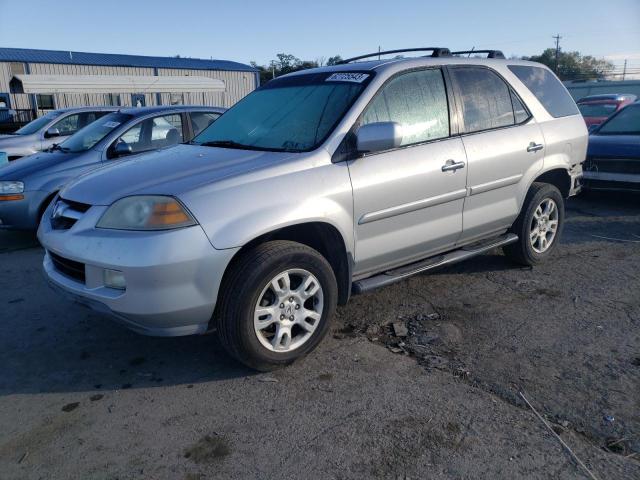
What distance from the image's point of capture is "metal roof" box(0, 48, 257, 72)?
30494mm

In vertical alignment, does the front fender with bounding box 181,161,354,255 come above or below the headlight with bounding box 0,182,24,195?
above

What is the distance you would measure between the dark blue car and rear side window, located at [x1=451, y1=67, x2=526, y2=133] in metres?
3.73

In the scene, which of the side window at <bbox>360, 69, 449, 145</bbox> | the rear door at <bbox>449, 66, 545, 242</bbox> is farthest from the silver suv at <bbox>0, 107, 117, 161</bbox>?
the rear door at <bbox>449, 66, 545, 242</bbox>

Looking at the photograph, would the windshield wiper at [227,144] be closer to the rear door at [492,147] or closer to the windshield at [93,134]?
the rear door at [492,147]

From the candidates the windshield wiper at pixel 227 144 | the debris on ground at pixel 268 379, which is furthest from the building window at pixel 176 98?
the debris on ground at pixel 268 379

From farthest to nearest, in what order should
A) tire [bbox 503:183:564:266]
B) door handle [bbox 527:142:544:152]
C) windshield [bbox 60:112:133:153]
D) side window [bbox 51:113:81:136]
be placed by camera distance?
side window [bbox 51:113:81:136] → windshield [bbox 60:112:133:153] → tire [bbox 503:183:564:266] → door handle [bbox 527:142:544:152]

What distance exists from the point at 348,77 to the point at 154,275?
2008 mm

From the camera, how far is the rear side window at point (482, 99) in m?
4.15

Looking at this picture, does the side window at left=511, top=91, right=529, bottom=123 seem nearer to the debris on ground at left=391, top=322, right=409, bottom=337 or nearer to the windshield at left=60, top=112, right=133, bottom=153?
the debris on ground at left=391, top=322, right=409, bottom=337

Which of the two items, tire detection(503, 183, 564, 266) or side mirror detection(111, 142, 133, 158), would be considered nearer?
tire detection(503, 183, 564, 266)

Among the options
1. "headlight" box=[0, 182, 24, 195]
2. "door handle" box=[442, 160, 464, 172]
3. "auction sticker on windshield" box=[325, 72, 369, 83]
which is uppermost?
"auction sticker on windshield" box=[325, 72, 369, 83]

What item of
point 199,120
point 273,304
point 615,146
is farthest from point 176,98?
point 273,304

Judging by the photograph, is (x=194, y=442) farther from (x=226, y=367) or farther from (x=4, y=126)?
(x=4, y=126)

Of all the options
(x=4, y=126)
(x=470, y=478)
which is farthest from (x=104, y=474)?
(x=4, y=126)
